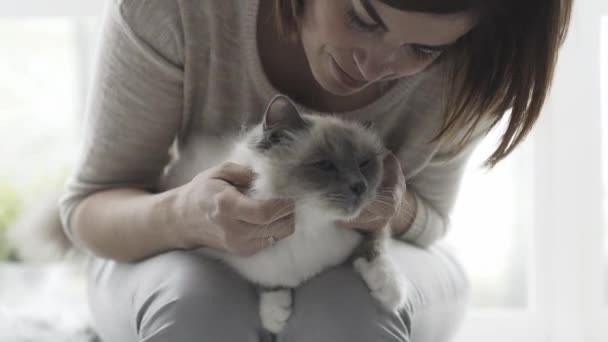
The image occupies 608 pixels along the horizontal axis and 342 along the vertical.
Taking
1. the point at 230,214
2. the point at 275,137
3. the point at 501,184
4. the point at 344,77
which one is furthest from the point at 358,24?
the point at 501,184

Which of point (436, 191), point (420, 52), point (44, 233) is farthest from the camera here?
point (44, 233)

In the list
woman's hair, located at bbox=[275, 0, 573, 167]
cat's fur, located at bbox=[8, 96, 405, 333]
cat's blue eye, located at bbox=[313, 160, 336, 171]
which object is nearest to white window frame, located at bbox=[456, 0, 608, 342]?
woman's hair, located at bbox=[275, 0, 573, 167]

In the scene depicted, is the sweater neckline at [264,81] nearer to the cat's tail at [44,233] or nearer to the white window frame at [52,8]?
the cat's tail at [44,233]

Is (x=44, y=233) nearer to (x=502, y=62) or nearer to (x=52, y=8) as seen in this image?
(x=52, y=8)

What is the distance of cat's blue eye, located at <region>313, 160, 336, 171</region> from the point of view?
1.17 m

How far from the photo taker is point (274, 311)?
1.19m

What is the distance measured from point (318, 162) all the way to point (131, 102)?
0.39m

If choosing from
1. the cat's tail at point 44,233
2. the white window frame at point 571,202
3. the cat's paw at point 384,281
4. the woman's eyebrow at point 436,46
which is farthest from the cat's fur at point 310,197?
the white window frame at point 571,202

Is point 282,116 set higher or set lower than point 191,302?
higher

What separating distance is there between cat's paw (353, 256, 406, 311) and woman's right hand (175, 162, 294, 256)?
0.15 m

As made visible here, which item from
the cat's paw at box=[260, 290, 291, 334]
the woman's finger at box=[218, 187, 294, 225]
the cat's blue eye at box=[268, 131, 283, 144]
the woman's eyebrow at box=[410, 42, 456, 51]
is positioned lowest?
the cat's paw at box=[260, 290, 291, 334]

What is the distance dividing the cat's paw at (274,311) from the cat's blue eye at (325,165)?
0.23 meters

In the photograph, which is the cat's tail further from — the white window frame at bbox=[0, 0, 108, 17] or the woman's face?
the woman's face

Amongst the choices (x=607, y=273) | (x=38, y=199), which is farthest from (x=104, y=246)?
(x=607, y=273)
